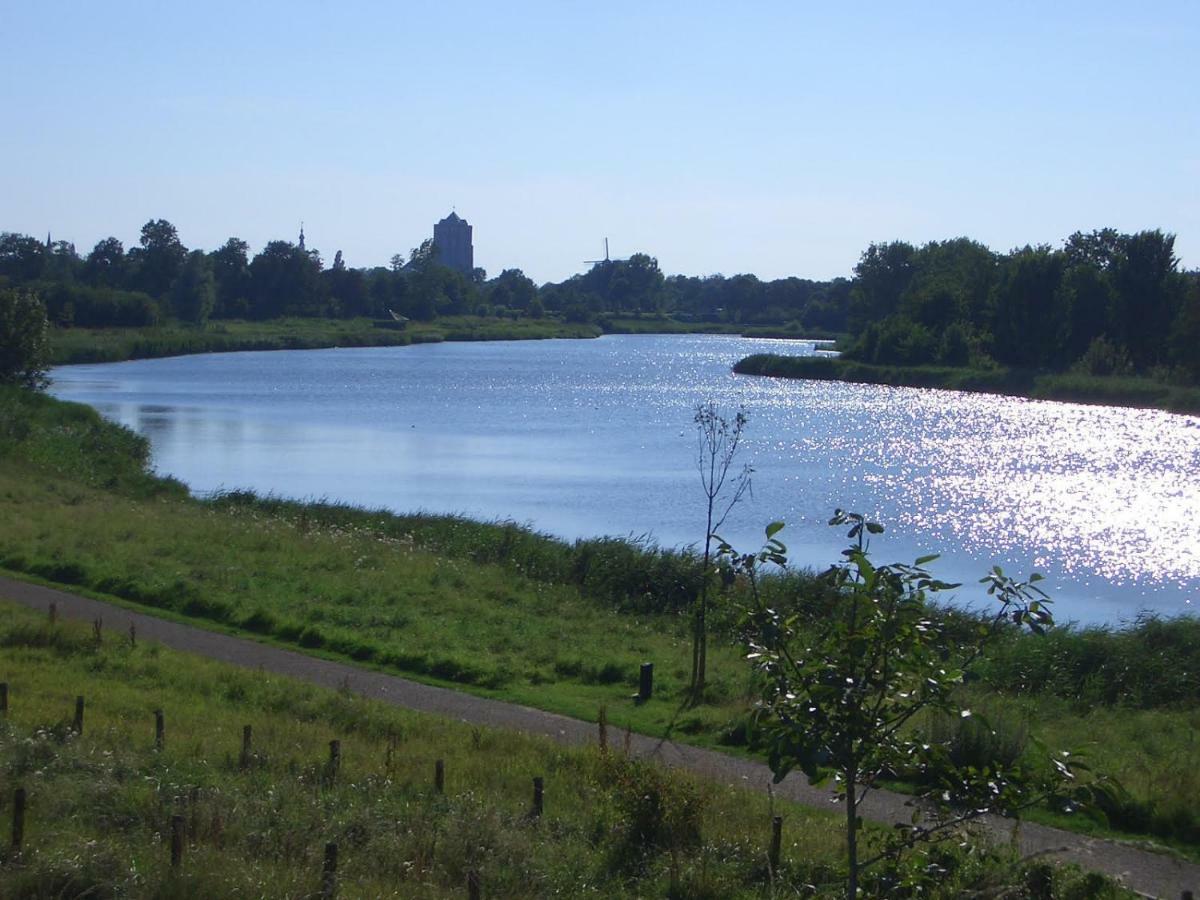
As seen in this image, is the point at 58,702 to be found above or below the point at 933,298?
below

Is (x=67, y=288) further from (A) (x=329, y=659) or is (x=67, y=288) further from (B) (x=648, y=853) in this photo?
(B) (x=648, y=853)

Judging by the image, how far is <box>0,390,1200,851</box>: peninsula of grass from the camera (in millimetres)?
14961

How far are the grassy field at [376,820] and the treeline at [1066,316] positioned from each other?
78.1 meters

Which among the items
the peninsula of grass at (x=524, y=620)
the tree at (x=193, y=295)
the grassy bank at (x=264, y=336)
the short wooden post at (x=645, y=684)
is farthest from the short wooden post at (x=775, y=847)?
the tree at (x=193, y=295)

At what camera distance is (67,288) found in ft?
451

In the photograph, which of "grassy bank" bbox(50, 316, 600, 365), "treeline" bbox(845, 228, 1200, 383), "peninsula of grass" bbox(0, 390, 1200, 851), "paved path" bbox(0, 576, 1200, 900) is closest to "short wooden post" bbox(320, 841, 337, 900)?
"peninsula of grass" bbox(0, 390, 1200, 851)

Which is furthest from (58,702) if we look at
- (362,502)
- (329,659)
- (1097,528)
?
(1097,528)

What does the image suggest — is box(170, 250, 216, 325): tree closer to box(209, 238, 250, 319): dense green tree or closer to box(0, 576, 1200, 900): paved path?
box(209, 238, 250, 319): dense green tree

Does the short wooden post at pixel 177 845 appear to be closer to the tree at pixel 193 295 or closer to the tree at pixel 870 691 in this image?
the tree at pixel 870 691

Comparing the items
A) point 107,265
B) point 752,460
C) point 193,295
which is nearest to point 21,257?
point 107,265

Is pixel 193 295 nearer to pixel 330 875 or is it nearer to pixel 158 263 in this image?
pixel 158 263

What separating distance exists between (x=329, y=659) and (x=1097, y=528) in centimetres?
2841

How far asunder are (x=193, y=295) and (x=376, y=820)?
518ft

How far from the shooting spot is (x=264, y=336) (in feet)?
491
